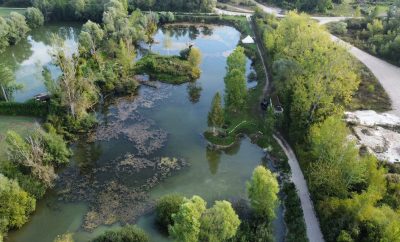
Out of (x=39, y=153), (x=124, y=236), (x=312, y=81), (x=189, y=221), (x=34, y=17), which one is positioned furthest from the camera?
(x=34, y=17)

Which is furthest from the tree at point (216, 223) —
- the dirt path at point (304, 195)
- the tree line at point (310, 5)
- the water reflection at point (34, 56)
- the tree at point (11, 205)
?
the tree line at point (310, 5)

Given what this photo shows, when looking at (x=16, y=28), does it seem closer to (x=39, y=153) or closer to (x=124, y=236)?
(x=39, y=153)

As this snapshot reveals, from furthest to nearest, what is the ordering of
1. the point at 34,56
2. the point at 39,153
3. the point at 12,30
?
the point at 12,30 < the point at 34,56 < the point at 39,153

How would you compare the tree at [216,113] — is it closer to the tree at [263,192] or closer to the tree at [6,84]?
the tree at [263,192]

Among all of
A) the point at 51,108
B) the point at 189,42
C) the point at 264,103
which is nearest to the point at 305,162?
the point at 264,103

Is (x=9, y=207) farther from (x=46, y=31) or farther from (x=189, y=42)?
(x=46, y=31)

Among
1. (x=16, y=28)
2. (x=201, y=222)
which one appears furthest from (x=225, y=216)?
(x=16, y=28)
